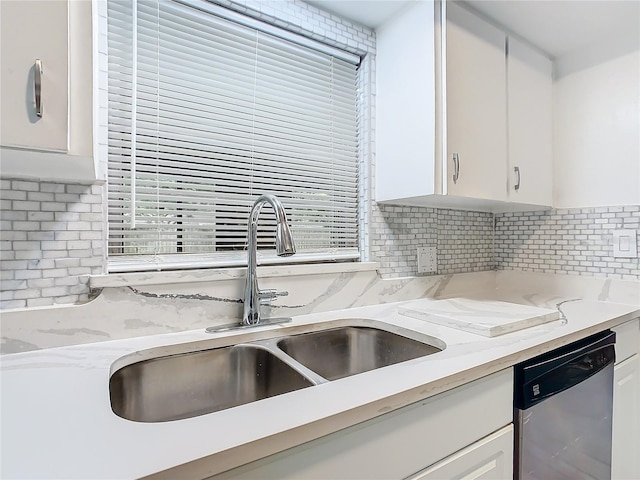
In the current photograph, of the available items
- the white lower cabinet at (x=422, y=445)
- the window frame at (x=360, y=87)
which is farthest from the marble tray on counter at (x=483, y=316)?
the window frame at (x=360, y=87)

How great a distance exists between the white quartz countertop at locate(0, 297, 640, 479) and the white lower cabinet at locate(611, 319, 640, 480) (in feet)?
2.07

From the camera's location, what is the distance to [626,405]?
139cm

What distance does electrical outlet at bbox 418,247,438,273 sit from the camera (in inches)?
66.2

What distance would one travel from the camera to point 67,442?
525 mm

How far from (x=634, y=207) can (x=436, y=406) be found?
4.84 feet

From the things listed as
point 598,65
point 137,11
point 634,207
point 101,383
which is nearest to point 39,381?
point 101,383

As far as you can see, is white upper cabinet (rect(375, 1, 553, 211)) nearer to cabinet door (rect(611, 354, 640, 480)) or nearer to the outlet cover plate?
the outlet cover plate

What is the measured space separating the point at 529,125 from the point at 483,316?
38.6 inches

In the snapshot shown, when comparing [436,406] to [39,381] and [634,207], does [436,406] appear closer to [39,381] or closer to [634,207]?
[39,381]

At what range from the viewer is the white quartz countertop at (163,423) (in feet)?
1.59

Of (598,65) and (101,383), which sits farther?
(598,65)

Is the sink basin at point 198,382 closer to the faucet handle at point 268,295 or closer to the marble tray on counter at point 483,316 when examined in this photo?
the faucet handle at point 268,295

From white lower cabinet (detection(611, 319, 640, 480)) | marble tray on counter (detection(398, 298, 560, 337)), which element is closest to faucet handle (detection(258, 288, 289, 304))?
marble tray on counter (detection(398, 298, 560, 337))

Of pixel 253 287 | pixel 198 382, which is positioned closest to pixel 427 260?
pixel 253 287
